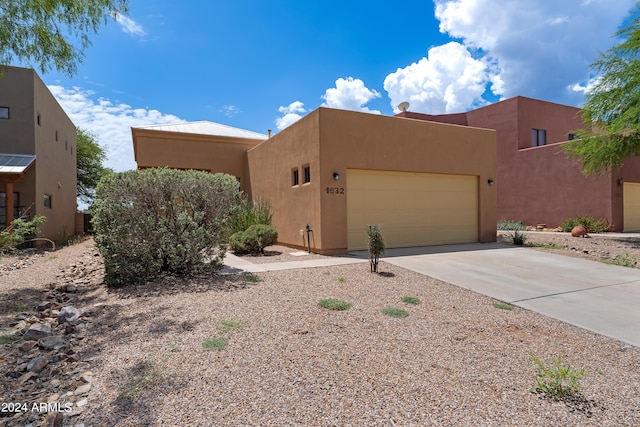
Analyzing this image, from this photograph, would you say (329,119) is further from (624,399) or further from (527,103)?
(527,103)

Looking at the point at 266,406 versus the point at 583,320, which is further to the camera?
the point at 583,320

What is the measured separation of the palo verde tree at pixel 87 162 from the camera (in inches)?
1150

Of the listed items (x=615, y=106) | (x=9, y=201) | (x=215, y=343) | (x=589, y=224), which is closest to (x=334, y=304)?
(x=215, y=343)

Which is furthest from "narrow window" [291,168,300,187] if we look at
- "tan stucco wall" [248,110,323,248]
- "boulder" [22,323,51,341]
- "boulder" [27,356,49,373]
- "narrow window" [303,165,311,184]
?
"boulder" [27,356,49,373]

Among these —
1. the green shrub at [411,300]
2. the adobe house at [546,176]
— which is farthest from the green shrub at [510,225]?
the green shrub at [411,300]

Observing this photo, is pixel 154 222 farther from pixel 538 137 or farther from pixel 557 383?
pixel 538 137

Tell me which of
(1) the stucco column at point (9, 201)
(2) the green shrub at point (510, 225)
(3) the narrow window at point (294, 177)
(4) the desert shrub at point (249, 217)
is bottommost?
(2) the green shrub at point (510, 225)

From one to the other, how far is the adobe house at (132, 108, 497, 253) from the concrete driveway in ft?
3.78

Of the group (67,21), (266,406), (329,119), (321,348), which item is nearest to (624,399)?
(321,348)

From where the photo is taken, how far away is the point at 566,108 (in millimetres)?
21719

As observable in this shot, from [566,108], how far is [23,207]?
95.4ft

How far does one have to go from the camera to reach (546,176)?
60.3 ft

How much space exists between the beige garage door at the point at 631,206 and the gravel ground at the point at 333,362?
17498 millimetres

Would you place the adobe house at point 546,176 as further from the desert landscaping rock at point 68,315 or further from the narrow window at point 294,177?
the desert landscaping rock at point 68,315
